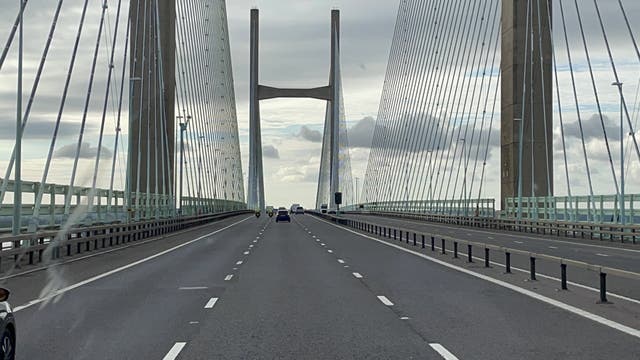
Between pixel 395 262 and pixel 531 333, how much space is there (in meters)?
16.0

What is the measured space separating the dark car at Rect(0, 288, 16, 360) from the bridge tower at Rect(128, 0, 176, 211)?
40.5m

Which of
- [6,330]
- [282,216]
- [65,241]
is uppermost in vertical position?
[282,216]

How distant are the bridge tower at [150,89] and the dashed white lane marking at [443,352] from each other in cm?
3924

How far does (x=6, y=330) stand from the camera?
29.3 ft

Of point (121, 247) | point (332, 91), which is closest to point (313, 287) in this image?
point (121, 247)

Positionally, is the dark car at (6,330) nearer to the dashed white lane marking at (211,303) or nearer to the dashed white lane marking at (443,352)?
the dashed white lane marking at (443,352)

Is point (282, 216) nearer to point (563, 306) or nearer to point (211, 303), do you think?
point (211, 303)

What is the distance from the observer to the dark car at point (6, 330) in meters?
8.57

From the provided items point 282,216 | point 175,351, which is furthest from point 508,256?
point 282,216

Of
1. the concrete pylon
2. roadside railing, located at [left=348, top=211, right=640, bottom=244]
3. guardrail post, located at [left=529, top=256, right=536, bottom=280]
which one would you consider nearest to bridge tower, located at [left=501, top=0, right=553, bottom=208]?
roadside railing, located at [left=348, top=211, right=640, bottom=244]

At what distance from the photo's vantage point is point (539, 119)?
211 ft

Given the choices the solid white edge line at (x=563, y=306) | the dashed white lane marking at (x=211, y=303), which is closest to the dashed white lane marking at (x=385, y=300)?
the solid white edge line at (x=563, y=306)

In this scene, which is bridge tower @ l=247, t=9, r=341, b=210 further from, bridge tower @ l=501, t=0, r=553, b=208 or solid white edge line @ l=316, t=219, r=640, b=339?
solid white edge line @ l=316, t=219, r=640, b=339

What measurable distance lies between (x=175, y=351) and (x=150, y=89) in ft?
162
